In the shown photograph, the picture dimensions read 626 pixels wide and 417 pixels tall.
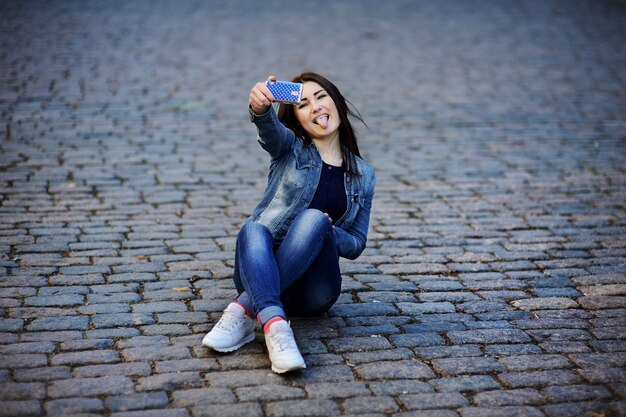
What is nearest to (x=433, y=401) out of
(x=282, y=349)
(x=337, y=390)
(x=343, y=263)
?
(x=337, y=390)

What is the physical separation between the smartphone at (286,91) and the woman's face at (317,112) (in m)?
0.26

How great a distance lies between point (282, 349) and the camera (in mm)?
3521

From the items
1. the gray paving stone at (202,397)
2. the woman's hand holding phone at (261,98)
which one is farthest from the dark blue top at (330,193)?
the gray paving stone at (202,397)

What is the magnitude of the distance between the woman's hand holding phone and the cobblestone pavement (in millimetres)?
1111

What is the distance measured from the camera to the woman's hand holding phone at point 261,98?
3.73 metres

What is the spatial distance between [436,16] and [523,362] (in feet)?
45.6

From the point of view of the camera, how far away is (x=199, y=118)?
8.96m

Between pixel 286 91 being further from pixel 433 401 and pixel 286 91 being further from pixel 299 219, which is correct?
pixel 433 401

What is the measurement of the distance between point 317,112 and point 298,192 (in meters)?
0.42

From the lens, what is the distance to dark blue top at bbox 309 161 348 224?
412 centimetres

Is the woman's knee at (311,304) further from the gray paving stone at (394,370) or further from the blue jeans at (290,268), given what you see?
the gray paving stone at (394,370)

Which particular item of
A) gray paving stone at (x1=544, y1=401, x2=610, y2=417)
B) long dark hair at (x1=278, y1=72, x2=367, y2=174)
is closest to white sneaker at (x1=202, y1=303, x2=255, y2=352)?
long dark hair at (x1=278, y1=72, x2=367, y2=174)

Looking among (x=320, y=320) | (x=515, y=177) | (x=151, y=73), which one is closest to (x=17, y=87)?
(x=151, y=73)

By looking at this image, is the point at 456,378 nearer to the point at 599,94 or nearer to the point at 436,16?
the point at 599,94
